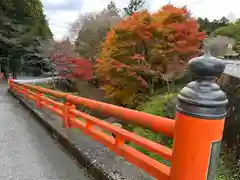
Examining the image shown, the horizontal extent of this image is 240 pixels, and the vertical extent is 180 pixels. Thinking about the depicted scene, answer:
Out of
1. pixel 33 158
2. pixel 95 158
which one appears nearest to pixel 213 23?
pixel 33 158

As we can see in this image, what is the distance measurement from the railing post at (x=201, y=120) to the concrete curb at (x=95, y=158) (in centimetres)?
99

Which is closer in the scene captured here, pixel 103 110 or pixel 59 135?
pixel 103 110

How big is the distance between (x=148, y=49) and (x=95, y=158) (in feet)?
34.9

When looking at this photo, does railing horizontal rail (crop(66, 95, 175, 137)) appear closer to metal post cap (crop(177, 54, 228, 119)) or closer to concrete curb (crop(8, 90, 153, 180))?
metal post cap (crop(177, 54, 228, 119))

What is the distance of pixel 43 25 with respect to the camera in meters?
29.3

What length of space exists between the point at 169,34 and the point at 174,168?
11.1 metres

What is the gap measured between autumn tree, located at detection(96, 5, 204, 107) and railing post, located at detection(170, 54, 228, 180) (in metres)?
11.0

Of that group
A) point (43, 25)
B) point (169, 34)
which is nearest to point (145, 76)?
point (169, 34)

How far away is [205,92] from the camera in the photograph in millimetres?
1133

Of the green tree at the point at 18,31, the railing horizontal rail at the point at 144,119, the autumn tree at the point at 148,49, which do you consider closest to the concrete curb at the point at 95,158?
the railing horizontal rail at the point at 144,119

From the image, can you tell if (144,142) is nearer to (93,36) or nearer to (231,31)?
(93,36)

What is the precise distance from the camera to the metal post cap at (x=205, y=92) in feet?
3.64

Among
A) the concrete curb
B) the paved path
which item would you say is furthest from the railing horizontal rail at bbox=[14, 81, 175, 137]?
the paved path

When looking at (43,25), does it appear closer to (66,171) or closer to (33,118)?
(33,118)
